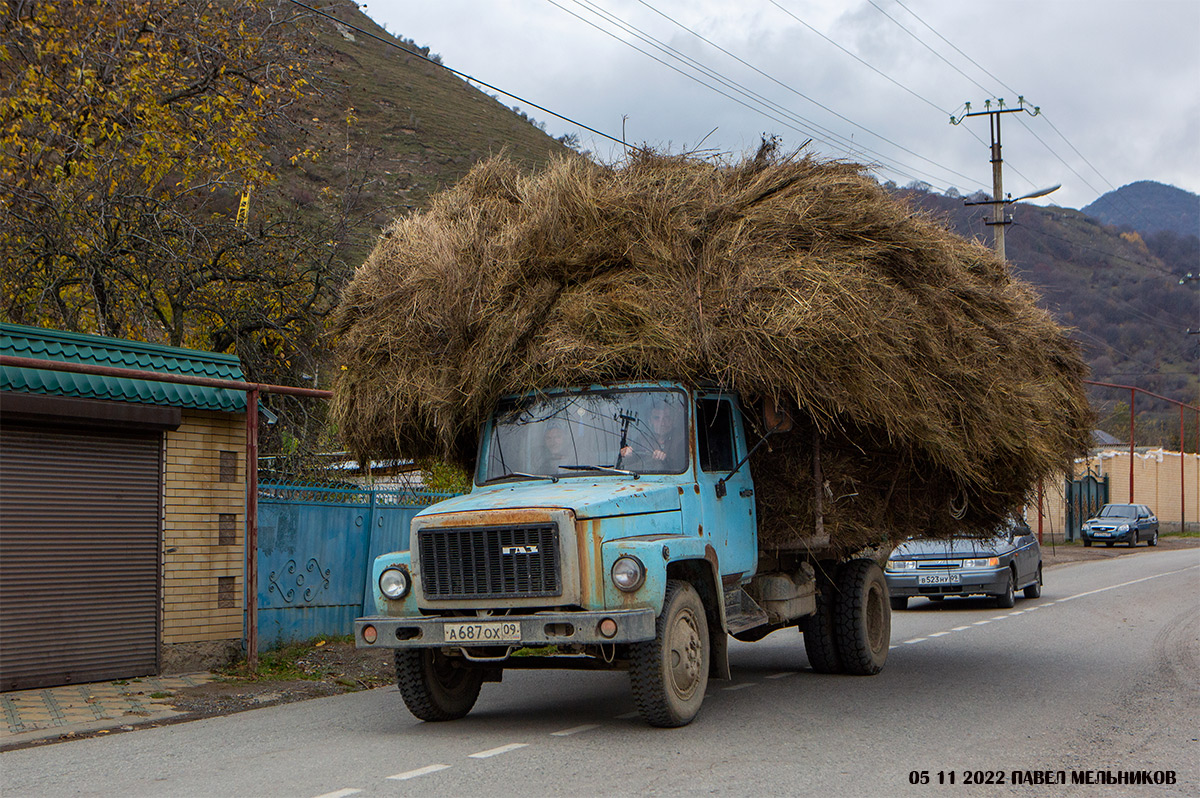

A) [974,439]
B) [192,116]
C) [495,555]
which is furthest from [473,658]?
[192,116]

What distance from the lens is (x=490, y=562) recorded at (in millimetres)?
7504

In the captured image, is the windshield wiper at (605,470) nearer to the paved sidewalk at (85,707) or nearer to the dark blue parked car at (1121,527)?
the paved sidewalk at (85,707)

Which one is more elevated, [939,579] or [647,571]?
[647,571]

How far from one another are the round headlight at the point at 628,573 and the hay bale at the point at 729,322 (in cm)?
165

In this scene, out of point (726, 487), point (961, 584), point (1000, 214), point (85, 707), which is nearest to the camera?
point (726, 487)

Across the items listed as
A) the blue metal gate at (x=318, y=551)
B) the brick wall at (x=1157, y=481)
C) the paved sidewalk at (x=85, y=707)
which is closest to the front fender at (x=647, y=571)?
the paved sidewalk at (x=85, y=707)

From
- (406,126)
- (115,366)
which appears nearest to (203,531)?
(115,366)

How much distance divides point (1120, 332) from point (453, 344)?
412 ft

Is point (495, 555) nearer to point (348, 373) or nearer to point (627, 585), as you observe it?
point (627, 585)

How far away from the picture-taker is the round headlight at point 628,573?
285 inches

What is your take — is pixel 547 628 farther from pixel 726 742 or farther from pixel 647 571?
pixel 726 742

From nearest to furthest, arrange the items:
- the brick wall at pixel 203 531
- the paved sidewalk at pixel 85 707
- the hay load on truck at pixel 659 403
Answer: the hay load on truck at pixel 659 403 < the paved sidewalk at pixel 85 707 < the brick wall at pixel 203 531

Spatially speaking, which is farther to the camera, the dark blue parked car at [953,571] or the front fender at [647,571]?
the dark blue parked car at [953,571]

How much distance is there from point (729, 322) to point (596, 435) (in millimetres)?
1293
